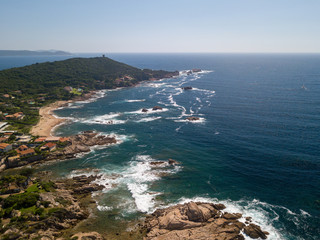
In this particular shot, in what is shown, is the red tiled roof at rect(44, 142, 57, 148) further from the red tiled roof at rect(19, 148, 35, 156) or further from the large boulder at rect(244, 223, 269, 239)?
the large boulder at rect(244, 223, 269, 239)

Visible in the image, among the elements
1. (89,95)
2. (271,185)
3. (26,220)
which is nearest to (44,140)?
(26,220)

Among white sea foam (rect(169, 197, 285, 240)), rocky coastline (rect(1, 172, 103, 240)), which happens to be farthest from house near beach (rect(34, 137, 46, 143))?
white sea foam (rect(169, 197, 285, 240))

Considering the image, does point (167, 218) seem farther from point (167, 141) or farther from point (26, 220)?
point (167, 141)

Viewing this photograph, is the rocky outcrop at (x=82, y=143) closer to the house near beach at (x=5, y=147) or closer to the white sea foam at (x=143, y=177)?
the house near beach at (x=5, y=147)

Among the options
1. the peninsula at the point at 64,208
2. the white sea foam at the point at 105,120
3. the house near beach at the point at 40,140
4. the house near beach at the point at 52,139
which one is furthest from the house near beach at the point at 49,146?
the white sea foam at the point at 105,120

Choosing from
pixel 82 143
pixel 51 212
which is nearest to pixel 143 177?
pixel 51 212
